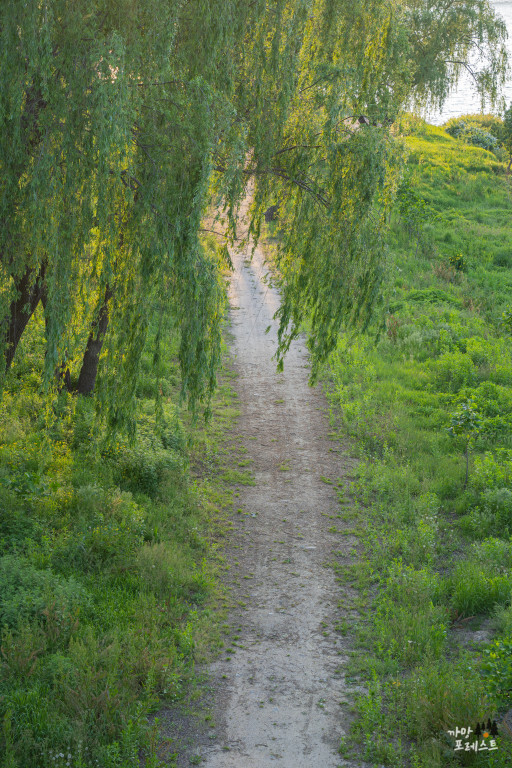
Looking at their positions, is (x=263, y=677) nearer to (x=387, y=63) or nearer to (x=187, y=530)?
(x=187, y=530)

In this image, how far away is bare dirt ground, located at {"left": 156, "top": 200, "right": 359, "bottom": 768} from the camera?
6.53m

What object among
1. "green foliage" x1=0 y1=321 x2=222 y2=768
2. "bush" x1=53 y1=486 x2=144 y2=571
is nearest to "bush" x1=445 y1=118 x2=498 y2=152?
"green foliage" x1=0 y1=321 x2=222 y2=768

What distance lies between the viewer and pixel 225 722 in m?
6.70

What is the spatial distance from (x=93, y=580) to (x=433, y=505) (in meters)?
5.46

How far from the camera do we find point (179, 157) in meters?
7.35

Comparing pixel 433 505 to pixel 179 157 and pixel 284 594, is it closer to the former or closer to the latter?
pixel 284 594

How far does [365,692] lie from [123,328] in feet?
16.1

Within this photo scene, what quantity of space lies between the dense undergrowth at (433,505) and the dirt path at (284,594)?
415 millimetres

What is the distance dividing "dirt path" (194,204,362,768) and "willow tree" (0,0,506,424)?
284cm

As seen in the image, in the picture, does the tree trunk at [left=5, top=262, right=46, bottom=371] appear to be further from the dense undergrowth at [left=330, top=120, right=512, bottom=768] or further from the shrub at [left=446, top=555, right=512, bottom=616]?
the shrub at [left=446, top=555, right=512, bottom=616]

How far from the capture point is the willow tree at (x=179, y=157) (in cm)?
659

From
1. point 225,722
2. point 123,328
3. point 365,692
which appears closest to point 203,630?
point 225,722
